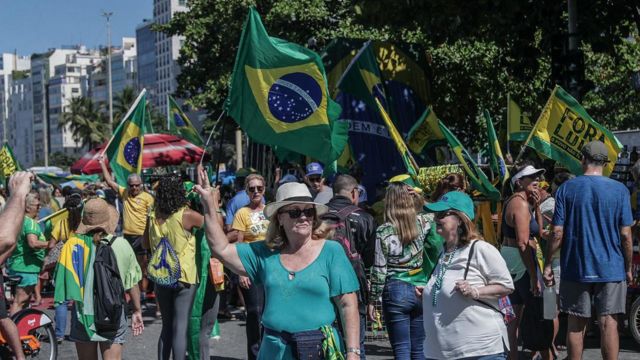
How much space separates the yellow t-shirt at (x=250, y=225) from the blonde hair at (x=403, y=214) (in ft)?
5.37

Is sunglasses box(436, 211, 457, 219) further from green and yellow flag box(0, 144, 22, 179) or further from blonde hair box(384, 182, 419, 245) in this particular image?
green and yellow flag box(0, 144, 22, 179)

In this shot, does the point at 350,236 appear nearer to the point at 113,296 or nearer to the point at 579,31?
the point at 113,296

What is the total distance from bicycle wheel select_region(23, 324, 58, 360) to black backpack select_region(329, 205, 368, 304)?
3177mm

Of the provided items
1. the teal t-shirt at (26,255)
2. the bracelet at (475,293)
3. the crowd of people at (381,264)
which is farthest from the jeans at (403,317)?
the teal t-shirt at (26,255)

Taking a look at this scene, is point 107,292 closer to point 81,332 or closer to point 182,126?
point 81,332

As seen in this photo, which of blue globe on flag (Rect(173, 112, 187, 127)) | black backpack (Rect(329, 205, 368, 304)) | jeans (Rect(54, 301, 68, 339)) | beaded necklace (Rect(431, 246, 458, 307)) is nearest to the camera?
beaded necklace (Rect(431, 246, 458, 307))

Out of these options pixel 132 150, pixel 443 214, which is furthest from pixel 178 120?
pixel 443 214

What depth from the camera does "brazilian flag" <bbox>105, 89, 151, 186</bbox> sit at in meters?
13.6

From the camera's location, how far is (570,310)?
23.8 ft

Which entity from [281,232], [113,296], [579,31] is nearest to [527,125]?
[579,31]

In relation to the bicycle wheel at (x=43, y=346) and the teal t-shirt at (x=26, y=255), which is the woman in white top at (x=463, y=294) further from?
the teal t-shirt at (x=26, y=255)

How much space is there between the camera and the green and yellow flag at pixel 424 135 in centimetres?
1384

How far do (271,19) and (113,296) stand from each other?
66.0 feet

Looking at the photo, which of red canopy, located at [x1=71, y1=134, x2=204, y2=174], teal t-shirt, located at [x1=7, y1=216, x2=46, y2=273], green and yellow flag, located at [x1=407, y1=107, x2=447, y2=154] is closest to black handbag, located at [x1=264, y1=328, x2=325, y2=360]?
teal t-shirt, located at [x1=7, y1=216, x2=46, y2=273]
